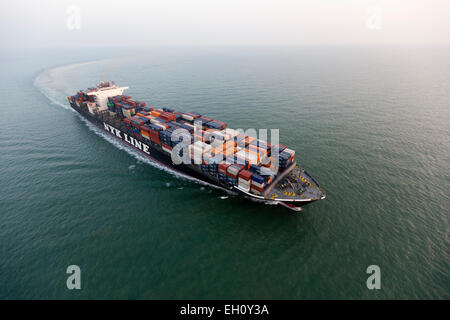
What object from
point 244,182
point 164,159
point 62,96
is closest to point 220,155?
point 244,182

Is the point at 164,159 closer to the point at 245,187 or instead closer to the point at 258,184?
the point at 245,187

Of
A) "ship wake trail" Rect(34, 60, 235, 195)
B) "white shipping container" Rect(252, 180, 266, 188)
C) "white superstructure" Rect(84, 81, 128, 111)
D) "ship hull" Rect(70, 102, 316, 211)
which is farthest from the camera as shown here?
"white superstructure" Rect(84, 81, 128, 111)

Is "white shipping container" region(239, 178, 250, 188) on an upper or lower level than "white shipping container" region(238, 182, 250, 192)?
upper

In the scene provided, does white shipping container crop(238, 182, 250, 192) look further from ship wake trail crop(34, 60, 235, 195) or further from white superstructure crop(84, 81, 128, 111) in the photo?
white superstructure crop(84, 81, 128, 111)

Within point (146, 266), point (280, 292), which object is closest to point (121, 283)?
point (146, 266)

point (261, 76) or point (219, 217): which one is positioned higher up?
point (261, 76)

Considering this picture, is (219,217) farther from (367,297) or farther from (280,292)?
(367,297)

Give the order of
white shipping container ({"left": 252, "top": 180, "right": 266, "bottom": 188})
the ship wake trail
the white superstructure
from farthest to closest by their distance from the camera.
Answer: the white superstructure → the ship wake trail → white shipping container ({"left": 252, "top": 180, "right": 266, "bottom": 188})

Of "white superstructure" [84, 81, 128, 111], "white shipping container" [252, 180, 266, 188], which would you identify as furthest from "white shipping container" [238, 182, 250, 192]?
"white superstructure" [84, 81, 128, 111]
